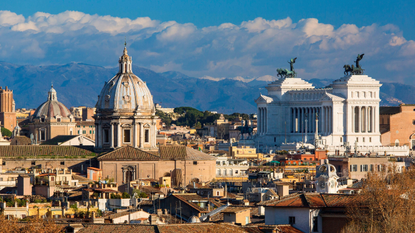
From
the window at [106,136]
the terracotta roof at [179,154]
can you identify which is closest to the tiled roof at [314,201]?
the terracotta roof at [179,154]

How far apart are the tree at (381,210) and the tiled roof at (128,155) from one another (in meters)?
54.0

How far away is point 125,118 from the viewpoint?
99625 millimetres

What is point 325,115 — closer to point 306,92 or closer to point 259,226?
point 306,92

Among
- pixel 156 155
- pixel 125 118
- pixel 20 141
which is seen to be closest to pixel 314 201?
pixel 156 155

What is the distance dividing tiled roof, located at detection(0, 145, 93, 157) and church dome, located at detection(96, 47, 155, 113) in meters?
4.50

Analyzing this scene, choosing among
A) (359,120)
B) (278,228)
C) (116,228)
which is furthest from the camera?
(359,120)

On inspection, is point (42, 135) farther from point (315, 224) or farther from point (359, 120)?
point (315, 224)

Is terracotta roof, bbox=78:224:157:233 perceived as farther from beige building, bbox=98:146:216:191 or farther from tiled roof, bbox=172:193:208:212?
beige building, bbox=98:146:216:191

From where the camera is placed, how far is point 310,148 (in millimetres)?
133625

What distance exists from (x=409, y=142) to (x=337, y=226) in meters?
129

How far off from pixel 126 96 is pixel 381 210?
212 ft

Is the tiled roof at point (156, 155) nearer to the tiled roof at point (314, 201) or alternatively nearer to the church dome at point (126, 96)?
the church dome at point (126, 96)

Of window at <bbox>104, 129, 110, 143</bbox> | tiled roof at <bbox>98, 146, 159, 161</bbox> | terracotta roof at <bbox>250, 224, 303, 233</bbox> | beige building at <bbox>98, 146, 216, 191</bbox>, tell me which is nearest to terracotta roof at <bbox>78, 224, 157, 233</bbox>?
terracotta roof at <bbox>250, 224, 303, 233</bbox>

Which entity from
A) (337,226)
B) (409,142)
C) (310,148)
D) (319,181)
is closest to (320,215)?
(337,226)
